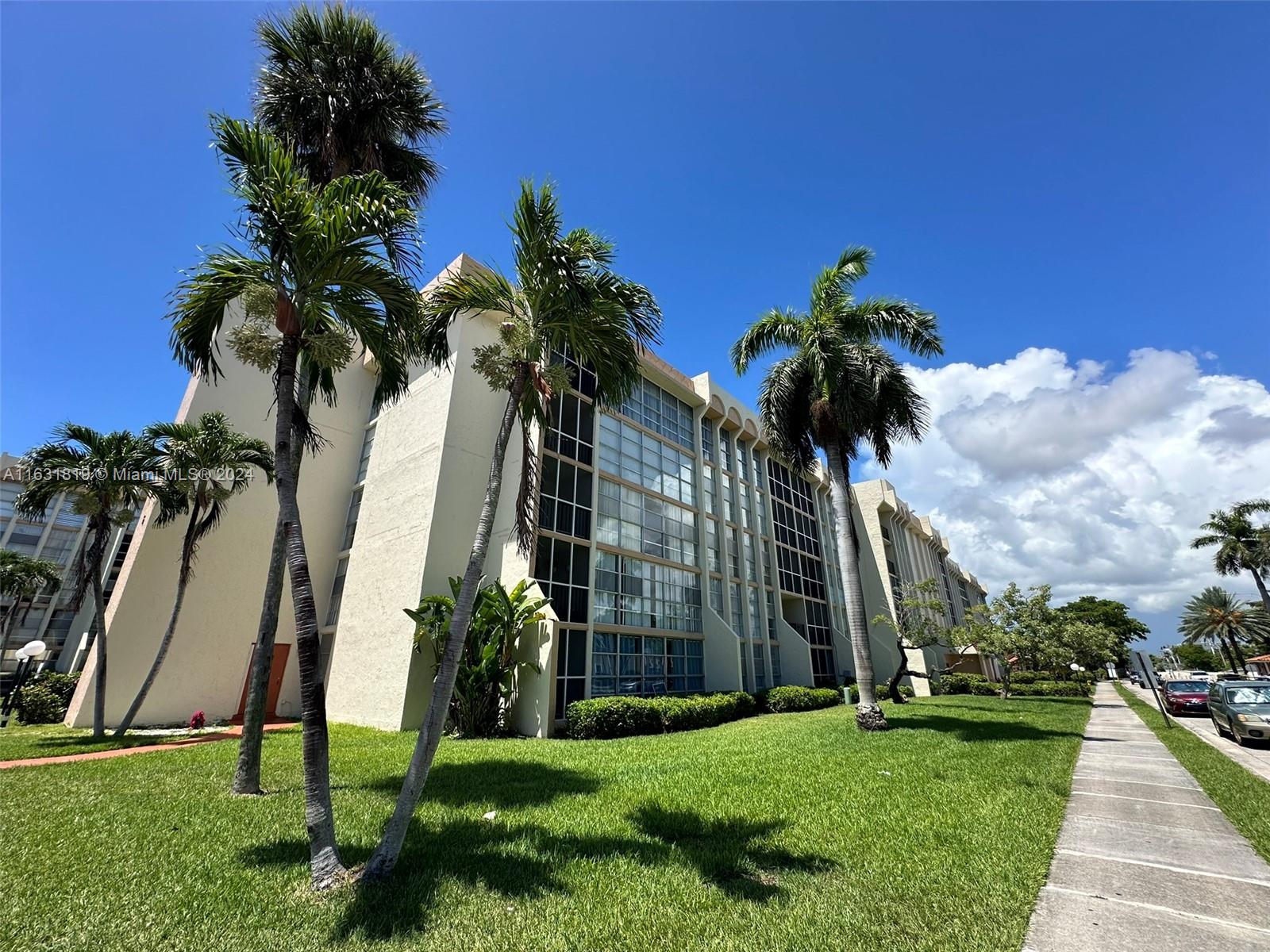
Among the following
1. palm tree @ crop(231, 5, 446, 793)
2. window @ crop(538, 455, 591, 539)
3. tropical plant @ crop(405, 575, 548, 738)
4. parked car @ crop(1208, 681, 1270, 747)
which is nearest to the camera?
palm tree @ crop(231, 5, 446, 793)

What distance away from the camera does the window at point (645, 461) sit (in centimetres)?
2144

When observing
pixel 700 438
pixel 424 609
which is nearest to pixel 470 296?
pixel 424 609

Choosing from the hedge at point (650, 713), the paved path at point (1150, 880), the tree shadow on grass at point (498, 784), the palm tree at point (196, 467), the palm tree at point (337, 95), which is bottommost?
the paved path at point (1150, 880)

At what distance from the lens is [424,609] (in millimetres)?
15523

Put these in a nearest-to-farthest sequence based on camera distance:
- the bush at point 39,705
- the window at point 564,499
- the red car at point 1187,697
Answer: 1. the bush at point 39,705
2. the window at point 564,499
3. the red car at point 1187,697

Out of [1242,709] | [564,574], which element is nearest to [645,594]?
[564,574]

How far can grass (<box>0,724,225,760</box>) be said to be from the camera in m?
12.0

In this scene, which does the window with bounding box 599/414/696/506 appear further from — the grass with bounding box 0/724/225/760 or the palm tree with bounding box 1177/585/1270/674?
the palm tree with bounding box 1177/585/1270/674

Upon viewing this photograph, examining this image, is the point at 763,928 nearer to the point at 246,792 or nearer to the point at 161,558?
the point at 246,792

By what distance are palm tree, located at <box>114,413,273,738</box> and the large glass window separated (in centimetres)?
1302

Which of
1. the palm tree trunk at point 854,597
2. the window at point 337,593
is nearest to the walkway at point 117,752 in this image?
the window at point 337,593

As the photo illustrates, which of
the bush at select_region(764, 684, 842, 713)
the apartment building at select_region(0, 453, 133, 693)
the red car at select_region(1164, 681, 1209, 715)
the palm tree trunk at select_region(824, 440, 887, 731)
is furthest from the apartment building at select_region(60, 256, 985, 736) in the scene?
the apartment building at select_region(0, 453, 133, 693)

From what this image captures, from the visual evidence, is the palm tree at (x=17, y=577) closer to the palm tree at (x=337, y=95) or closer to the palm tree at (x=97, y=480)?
the palm tree at (x=97, y=480)

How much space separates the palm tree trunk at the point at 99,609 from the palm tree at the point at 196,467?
1.90 ft
